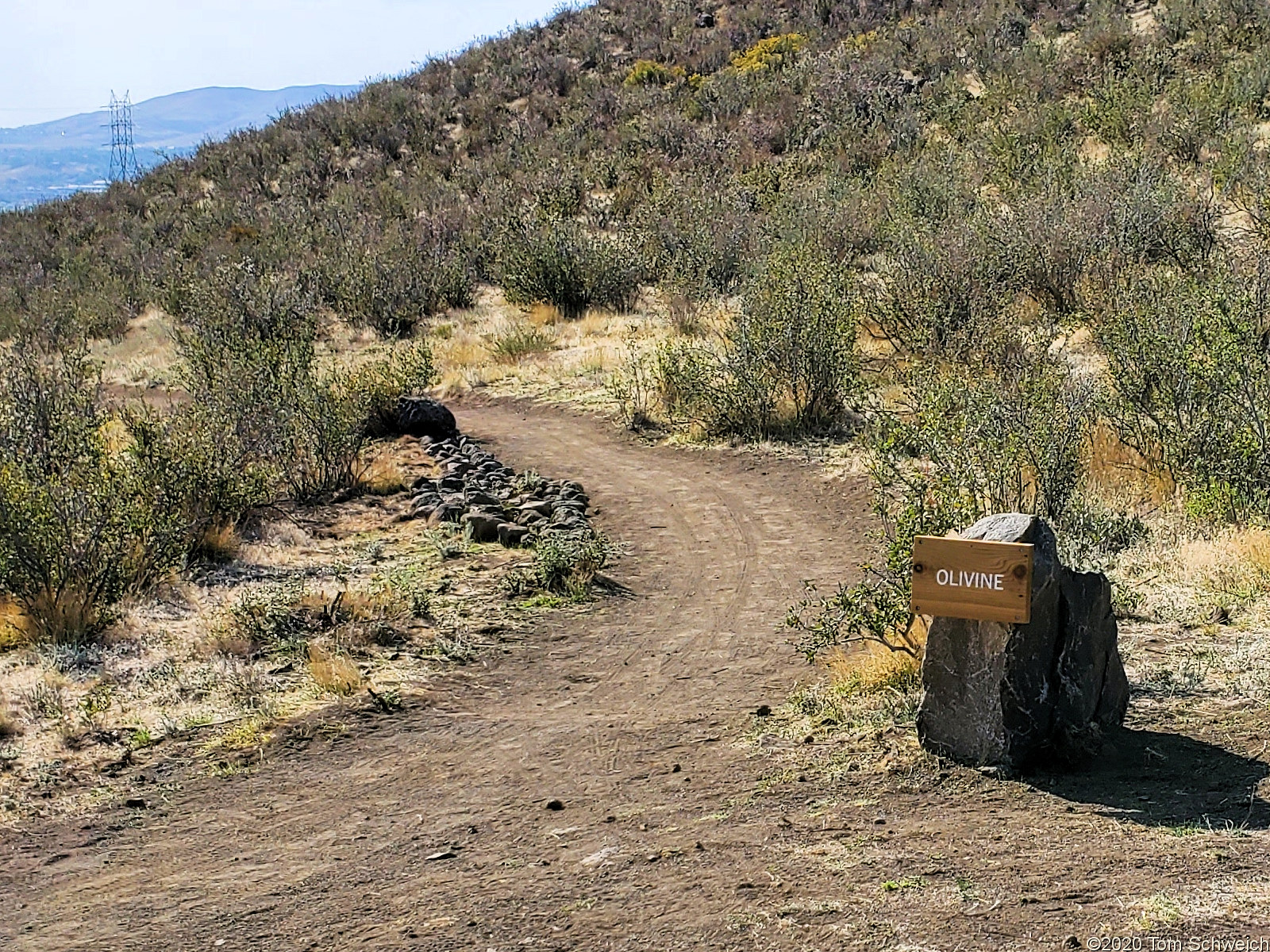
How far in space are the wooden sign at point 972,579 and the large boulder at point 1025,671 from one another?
0.16 m

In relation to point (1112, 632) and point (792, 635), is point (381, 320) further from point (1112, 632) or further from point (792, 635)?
point (1112, 632)

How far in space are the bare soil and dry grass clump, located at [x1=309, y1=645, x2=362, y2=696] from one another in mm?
302

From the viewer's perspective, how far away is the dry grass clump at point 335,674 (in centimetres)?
645

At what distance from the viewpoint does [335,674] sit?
6.52 meters

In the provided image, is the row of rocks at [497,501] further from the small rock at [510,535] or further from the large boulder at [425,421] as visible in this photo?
the large boulder at [425,421]

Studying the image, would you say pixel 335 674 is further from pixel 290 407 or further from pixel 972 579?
pixel 290 407

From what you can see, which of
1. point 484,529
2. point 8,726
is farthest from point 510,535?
point 8,726

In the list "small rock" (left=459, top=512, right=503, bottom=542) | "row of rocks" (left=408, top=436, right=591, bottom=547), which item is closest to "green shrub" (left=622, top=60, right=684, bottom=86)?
"row of rocks" (left=408, top=436, right=591, bottom=547)

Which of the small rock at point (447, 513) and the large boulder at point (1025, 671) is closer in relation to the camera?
the large boulder at point (1025, 671)

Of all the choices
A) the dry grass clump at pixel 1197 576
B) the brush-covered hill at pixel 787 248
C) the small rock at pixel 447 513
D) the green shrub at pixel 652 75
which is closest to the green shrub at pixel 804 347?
the brush-covered hill at pixel 787 248

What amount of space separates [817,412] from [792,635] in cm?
580

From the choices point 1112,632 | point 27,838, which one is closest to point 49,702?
point 27,838

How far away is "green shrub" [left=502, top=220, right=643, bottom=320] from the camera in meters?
20.8

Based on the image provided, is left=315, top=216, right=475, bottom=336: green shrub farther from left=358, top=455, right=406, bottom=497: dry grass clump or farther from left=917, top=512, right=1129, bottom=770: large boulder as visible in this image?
left=917, top=512, right=1129, bottom=770: large boulder
